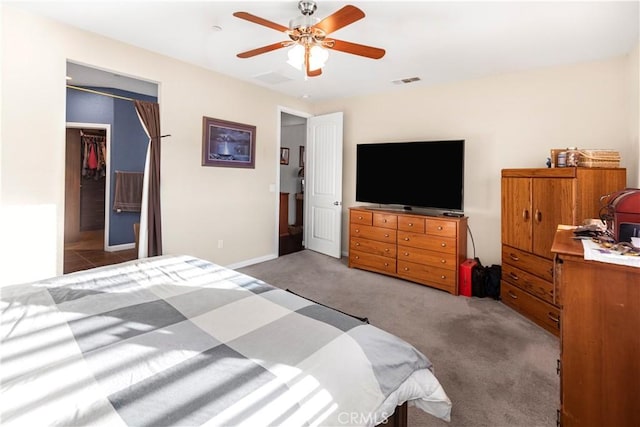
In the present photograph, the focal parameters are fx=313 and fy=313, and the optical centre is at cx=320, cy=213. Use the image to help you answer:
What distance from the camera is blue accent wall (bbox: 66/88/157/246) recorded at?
4.88m

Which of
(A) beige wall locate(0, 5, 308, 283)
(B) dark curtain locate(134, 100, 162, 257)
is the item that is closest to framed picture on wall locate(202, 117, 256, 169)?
(A) beige wall locate(0, 5, 308, 283)

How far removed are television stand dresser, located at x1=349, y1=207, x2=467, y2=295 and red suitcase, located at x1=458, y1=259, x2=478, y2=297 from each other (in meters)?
0.06

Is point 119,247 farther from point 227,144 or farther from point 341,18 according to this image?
point 341,18

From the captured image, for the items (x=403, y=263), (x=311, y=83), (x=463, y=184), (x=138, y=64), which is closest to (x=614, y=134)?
(x=463, y=184)

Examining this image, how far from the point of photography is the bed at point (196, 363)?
784 mm

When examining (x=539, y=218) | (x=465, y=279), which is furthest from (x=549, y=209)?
(x=465, y=279)

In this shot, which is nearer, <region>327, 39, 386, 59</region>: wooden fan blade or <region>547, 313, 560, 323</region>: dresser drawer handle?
<region>327, 39, 386, 59</region>: wooden fan blade

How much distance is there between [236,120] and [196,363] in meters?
3.74

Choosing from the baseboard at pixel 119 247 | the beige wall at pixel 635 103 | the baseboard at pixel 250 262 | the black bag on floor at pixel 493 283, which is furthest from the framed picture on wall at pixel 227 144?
the beige wall at pixel 635 103

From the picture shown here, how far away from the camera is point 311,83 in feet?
14.1

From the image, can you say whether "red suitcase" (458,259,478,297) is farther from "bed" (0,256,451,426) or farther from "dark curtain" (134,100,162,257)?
"dark curtain" (134,100,162,257)

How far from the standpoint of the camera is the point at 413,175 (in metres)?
4.07

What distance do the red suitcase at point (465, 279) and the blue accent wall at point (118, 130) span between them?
17.0 ft

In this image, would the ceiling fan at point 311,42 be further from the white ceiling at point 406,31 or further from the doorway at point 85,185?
the doorway at point 85,185
